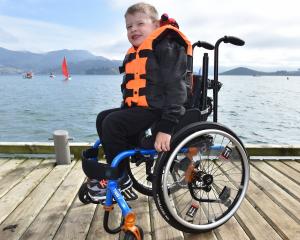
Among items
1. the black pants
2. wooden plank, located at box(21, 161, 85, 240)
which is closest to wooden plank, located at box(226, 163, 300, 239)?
the black pants

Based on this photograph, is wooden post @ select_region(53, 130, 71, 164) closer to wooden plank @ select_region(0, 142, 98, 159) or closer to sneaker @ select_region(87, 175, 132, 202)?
wooden plank @ select_region(0, 142, 98, 159)

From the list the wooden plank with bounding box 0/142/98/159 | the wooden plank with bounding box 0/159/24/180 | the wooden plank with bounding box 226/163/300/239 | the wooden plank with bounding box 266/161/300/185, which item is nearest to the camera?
the wooden plank with bounding box 226/163/300/239

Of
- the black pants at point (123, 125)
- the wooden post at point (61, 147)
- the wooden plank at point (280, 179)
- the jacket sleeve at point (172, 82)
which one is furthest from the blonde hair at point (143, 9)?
the wooden plank at point (280, 179)

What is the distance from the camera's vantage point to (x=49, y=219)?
120 inches

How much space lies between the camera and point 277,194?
3648 mm

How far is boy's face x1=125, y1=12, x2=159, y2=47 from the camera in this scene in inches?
104

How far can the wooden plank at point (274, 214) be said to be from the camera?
287cm

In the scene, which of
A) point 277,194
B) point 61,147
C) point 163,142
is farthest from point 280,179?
point 61,147

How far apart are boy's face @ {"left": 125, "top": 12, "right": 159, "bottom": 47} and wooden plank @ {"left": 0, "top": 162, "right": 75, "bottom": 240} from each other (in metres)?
1.94

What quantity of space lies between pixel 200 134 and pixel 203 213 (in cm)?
108

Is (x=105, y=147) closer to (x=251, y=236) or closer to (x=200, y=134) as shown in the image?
(x=200, y=134)

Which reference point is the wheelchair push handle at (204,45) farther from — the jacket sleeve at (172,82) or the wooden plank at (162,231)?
the wooden plank at (162,231)

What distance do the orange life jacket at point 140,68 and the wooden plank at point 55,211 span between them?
133cm

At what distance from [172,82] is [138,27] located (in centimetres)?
60
